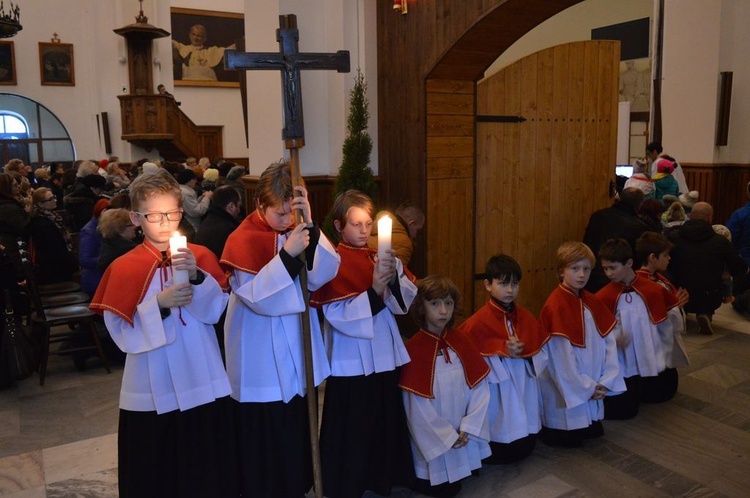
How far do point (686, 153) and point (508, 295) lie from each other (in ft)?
26.0

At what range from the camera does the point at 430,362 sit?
10.7 feet

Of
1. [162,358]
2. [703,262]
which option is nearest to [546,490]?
[162,358]

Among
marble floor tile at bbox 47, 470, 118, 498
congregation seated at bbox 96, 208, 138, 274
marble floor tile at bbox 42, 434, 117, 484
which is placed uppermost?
congregation seated at bbox 96, 208, 138, 274

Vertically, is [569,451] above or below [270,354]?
below

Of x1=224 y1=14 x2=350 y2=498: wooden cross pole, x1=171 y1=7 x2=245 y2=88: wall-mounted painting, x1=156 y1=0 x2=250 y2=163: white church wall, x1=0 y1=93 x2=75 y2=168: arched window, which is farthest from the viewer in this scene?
x1=171 y1=7 x2=245 y2=88: wall-mounted painting

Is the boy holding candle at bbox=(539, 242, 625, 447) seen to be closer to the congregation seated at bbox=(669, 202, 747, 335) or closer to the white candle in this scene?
the white candle

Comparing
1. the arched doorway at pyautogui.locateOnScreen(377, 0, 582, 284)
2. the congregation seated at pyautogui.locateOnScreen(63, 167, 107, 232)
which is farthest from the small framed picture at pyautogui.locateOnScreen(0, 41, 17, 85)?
the arched doorway at pyautogui.locateOnScreen(377, 0, 582, 284)

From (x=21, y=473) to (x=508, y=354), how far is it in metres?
2.78

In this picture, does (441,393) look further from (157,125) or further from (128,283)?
(157,125)

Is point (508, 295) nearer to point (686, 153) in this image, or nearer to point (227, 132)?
point (686, 153)

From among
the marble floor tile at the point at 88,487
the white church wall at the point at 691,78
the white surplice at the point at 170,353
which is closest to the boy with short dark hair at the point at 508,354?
the white surplice at the point at 170,353

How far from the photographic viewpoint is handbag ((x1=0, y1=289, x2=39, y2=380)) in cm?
499

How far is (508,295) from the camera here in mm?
3516

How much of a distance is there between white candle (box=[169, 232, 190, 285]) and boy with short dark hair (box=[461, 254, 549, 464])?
1.66m
